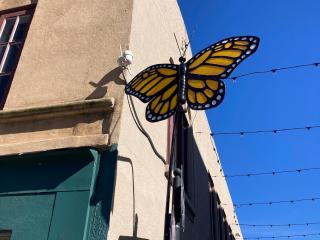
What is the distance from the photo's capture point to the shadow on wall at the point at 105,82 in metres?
4.55

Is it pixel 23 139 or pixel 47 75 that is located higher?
pixel 47 75

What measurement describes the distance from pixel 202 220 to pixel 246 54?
5202mm

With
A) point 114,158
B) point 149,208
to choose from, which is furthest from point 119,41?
point 149,208

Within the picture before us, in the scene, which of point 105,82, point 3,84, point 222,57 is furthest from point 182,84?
point 3,84

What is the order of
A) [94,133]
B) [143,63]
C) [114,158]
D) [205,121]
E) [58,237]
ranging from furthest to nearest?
[205,121] < [143,63] < [94,133] < [114,158] < [58,237]

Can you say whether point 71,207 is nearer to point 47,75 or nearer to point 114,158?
point 114,158

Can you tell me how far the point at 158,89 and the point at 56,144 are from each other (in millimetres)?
1332

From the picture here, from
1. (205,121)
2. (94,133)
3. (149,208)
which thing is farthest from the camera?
(205,121)

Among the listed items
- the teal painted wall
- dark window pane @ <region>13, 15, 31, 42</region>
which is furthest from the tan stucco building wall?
dark window pane @ <region>13, 15, 31, 42</region>

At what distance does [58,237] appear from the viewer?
3668mm

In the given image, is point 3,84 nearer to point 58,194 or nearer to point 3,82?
point 3,82

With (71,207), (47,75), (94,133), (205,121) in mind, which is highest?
(205,121)

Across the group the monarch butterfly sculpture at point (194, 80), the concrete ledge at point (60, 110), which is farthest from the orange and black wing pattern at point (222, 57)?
the concrete ledge at point (60, 110)

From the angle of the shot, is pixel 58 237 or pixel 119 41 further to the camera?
pixel 119 41
